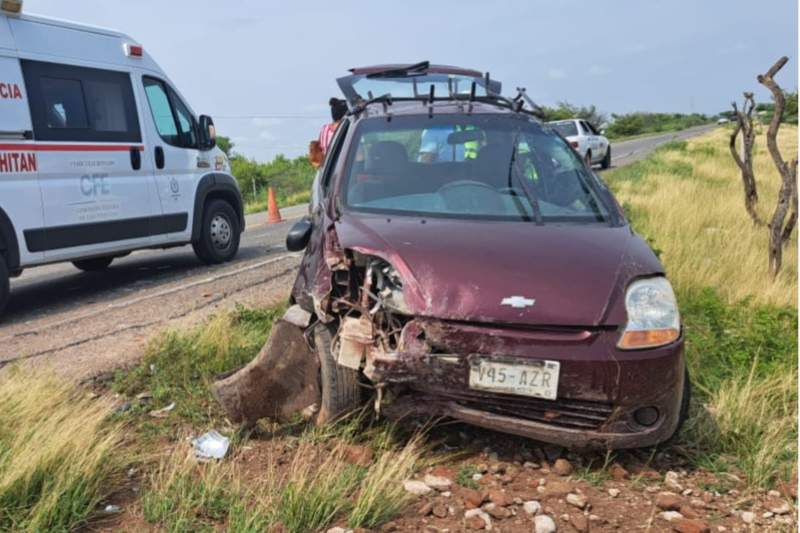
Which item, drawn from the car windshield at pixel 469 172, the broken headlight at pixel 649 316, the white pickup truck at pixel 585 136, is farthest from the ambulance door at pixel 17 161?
the white pickup truck at pixel 585 136

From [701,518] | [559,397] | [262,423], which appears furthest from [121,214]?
[701,518]

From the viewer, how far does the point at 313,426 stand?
3426 millimetres

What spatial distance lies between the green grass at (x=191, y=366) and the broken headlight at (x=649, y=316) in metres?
2.14

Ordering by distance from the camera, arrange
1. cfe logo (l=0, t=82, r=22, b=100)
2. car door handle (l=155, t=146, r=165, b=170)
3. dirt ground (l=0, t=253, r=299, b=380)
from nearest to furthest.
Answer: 1. dirt ground (l=0, t=253, r=299, b=380)
2. cfe logo (l=0, t=82, r=22, b=100)
3. car door handle (l=155, t=146, r=165, b=170)

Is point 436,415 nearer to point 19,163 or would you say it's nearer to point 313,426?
point 313,426

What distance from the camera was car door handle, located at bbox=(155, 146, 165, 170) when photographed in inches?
304

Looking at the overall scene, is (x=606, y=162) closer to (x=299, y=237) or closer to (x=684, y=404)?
(x=299, y=237)

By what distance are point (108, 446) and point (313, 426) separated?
3.04 ft

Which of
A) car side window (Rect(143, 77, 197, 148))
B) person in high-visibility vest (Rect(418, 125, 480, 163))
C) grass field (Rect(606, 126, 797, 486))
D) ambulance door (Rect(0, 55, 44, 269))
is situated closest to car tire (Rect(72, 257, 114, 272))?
car side window (Rect(143, 77, 197, 148))

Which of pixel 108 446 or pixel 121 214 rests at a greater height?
pixel 121 214

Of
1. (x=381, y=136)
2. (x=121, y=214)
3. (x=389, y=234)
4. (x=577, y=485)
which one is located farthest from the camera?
(x=121, y=214)

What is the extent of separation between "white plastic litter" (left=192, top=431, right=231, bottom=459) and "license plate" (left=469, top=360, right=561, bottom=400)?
1240mm

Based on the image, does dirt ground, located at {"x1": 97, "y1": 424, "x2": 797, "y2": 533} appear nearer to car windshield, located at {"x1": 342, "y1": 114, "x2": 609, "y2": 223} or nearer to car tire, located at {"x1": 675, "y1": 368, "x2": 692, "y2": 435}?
car tire, located at {"x1": 675, "y1": 368, "x2": 692, "y2": 435}

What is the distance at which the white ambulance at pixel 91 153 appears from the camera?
20.4 feet
